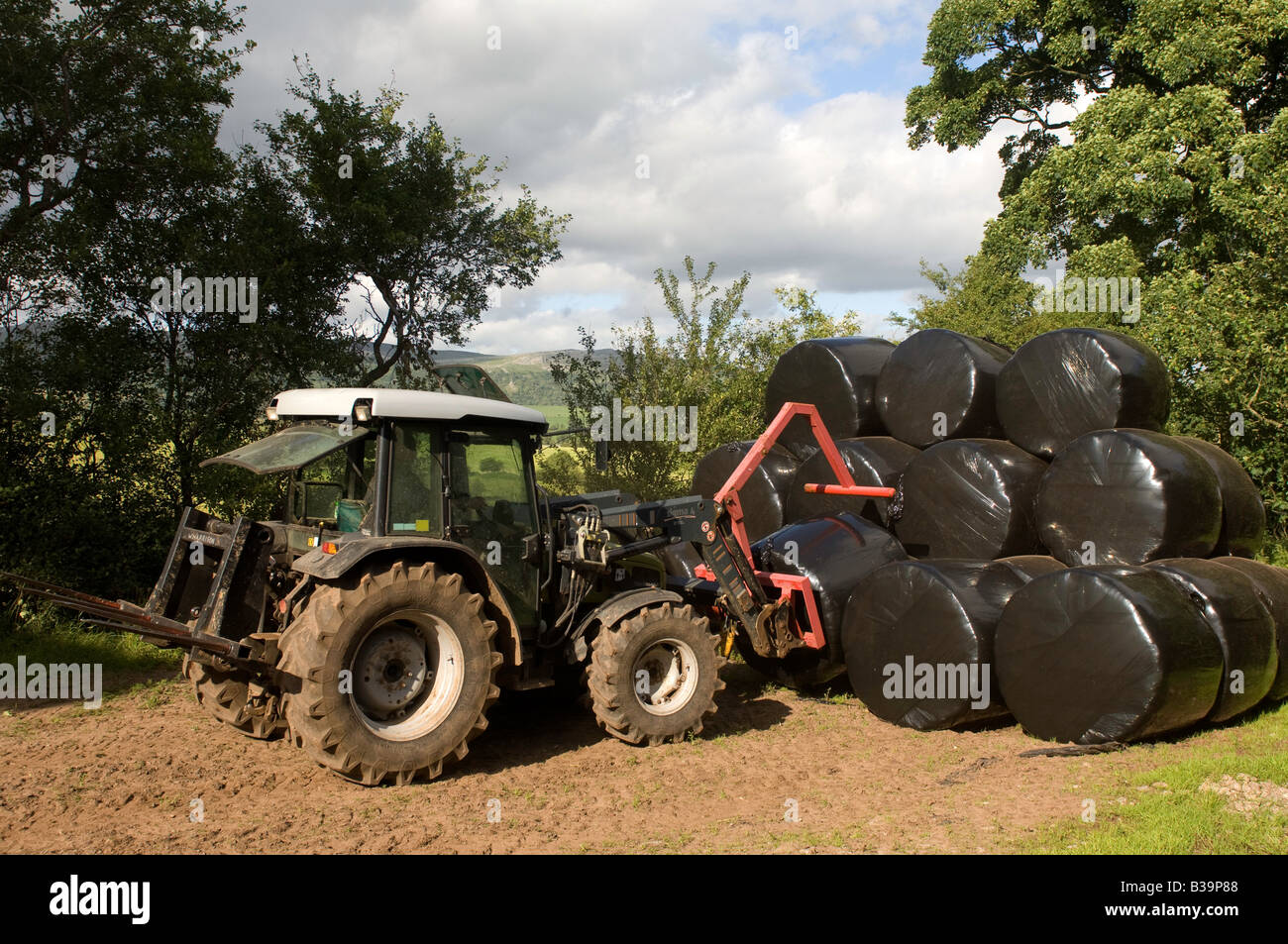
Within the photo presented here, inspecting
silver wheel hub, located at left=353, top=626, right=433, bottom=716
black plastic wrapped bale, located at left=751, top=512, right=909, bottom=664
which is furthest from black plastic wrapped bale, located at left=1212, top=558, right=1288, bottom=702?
silver wheel hub, located at left=353, top=626, right=433, bottom=716

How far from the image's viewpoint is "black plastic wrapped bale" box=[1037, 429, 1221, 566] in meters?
6.66

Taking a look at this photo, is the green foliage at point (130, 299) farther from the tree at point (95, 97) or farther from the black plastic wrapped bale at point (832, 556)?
the black plastic wrapped bale at point (832, 556)

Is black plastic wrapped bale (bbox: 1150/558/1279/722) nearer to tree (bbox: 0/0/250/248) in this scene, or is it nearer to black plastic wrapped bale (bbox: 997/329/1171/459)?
black plastic wrapped bale (bbox: 997/329/1171/459)

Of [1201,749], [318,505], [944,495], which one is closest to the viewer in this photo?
[1201,749]

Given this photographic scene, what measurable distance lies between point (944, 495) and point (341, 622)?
4.90 m

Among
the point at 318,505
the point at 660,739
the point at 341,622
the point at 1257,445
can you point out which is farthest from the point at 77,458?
the point at 1257,445

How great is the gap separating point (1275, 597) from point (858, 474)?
3289mm

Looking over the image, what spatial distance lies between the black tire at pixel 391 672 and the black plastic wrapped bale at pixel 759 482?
4128 millimetres

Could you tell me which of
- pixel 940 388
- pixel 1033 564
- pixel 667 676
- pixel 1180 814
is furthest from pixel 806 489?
pixel 1180 814

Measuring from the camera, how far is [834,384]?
31.2ft

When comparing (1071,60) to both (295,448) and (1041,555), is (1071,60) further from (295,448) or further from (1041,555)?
(295,448)

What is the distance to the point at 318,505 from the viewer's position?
21.5 feet

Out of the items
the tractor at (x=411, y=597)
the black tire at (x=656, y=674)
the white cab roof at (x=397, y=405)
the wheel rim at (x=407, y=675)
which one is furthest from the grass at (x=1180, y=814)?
the white cab roof at (x=397, y=405)

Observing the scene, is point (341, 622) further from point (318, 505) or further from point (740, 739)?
point (740, 739)
